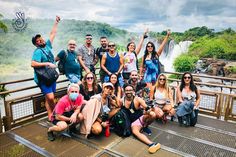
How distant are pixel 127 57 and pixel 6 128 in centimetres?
317

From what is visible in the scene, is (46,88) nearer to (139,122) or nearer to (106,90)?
(106,90)

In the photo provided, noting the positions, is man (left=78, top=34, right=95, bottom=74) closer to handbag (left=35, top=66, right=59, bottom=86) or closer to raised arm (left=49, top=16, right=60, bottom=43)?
raised arm (left=49, top=16, right=60, bottom=43)

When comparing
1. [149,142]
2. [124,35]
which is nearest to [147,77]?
[149,142]

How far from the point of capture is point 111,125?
423 centimetres

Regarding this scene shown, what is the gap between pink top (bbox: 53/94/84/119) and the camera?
12.4 ft

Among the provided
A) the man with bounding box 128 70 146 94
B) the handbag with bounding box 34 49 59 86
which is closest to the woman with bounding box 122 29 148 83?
the man with bounding box 128 70 146 94

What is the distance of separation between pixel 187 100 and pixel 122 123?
1682 mm

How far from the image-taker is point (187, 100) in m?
4.65

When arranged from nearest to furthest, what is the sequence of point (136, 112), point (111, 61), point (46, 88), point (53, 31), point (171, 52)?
point (136, 112) → point (46, 88) → point (53, 31) → point (111, 61) → point (171, 52)

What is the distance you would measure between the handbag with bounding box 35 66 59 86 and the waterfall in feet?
131

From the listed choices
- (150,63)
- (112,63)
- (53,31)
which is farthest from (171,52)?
(53,31)

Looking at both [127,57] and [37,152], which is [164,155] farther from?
[127,57]

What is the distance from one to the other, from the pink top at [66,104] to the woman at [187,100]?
2179 mm

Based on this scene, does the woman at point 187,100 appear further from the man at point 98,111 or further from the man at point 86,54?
the man at point 86,54
